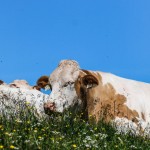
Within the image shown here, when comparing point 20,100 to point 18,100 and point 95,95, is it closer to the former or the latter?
point 18,100

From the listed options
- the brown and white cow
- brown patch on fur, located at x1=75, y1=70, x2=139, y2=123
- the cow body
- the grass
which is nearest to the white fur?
the cow body

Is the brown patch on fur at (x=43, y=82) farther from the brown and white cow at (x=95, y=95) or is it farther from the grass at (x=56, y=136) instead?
the grass at (x=56, y=136)

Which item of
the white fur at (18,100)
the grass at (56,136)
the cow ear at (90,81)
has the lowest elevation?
the grass at (56,136)

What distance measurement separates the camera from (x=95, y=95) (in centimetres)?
1462

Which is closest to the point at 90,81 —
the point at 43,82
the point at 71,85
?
the point at 71,85

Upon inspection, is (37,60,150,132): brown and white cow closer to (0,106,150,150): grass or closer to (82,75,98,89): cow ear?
(82,75,98,89): cow ear

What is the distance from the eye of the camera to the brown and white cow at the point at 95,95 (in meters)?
14.2

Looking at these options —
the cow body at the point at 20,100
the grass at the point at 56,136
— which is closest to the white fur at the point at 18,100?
the cow body at the point at 20,100

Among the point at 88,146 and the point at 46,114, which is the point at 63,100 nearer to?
the point at 46,114

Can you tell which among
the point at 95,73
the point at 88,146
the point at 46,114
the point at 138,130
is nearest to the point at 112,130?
the point at 138,130

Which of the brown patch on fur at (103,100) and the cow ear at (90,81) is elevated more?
the cow ear at (90,81)

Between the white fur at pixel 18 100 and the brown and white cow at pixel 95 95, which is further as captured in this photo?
the brown and white cow at pixel 95 95

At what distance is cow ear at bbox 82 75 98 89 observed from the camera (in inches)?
568

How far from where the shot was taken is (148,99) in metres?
15.6
